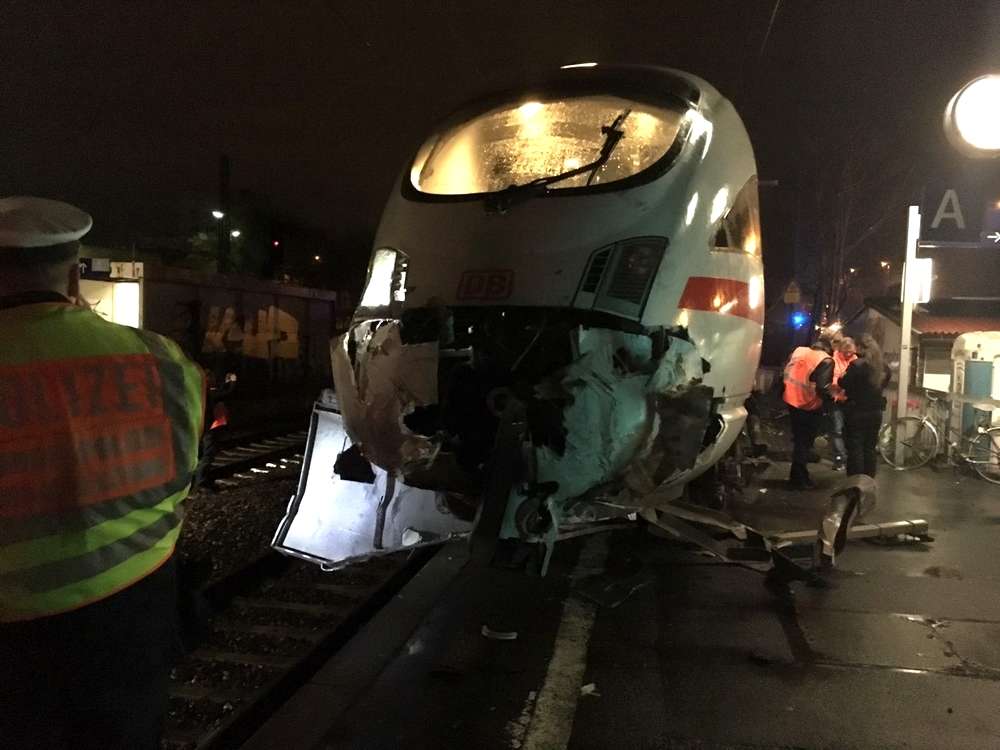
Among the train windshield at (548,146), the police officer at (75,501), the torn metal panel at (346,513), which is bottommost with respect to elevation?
the torn metal panel at (346,513)

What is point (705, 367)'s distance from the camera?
4293 millimetres

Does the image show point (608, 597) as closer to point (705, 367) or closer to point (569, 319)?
point (705, 367)

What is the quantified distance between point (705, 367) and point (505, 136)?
2030mm

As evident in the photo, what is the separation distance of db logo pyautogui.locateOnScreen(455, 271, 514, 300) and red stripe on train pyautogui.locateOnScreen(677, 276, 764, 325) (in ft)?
3.02

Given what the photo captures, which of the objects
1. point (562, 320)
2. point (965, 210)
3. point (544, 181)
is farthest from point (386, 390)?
point (965, 210)

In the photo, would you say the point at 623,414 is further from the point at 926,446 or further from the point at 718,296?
the point at 926,446

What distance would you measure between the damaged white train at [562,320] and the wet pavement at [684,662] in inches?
25.9

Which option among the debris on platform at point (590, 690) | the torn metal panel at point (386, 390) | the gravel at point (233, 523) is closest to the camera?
the debris on platform at point (590, 690)

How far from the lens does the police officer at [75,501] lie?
5.69ft

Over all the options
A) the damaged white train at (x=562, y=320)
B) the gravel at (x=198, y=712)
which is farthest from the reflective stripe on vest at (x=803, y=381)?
the gravel at (x=198, y=712)

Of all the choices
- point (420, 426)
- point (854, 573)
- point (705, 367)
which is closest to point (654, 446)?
point (705, 367)

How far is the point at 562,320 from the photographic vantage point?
3.93 meters

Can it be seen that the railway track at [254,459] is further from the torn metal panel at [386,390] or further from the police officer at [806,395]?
the police officer at [806,395]

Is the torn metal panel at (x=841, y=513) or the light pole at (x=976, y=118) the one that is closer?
the torn metal panel at (x=841, y=513)
